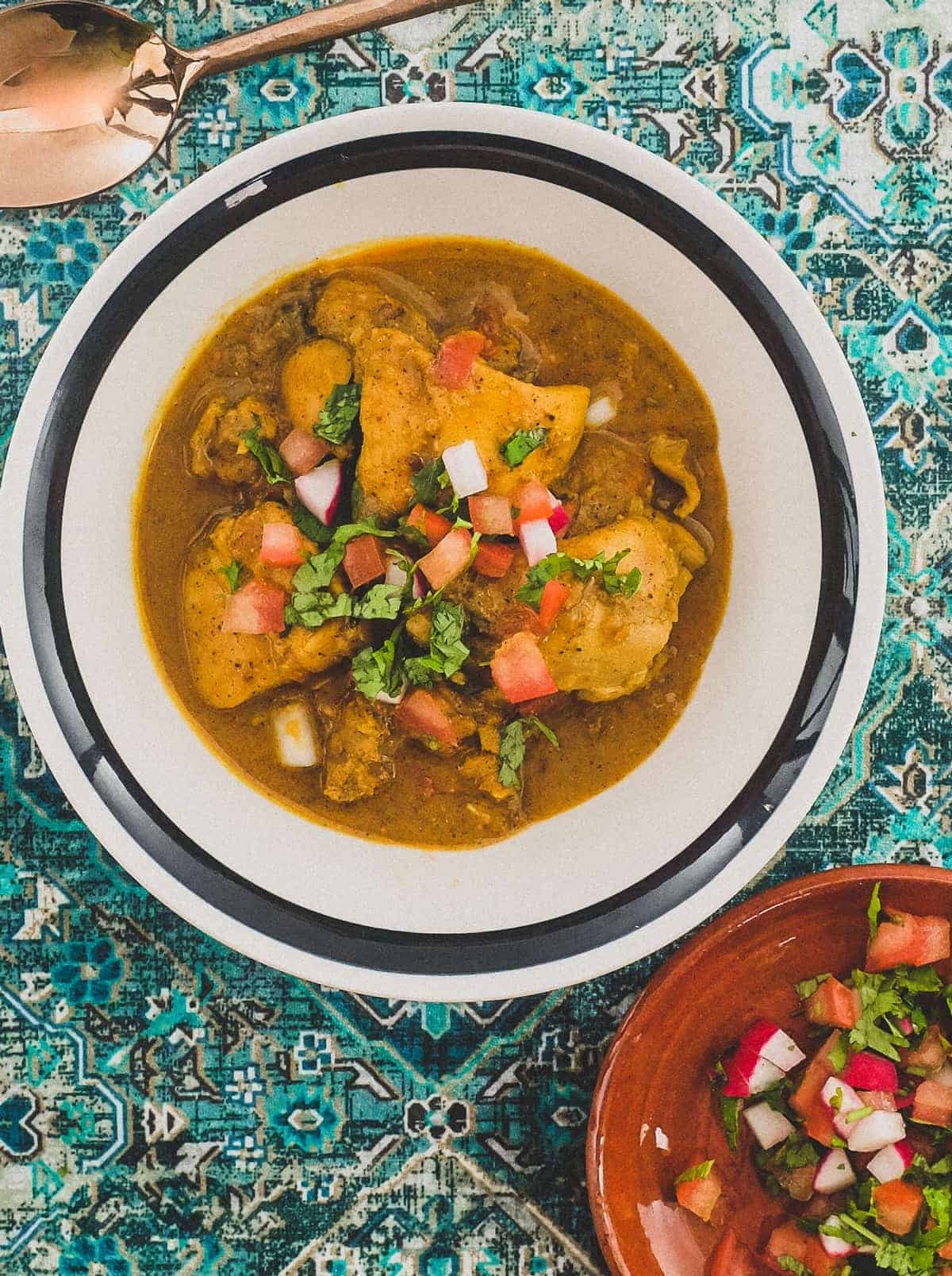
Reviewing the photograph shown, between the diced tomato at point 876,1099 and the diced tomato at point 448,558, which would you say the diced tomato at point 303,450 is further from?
the diced tomato at point 876,1099

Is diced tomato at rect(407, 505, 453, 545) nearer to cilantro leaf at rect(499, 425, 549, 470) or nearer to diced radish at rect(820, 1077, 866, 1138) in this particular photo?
cilantro leaf at rect(499, 425, 549, 470)

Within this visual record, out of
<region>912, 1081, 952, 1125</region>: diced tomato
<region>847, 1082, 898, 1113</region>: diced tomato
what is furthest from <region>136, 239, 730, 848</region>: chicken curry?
<region>912, 1081, 952, 1125</region>: diced tomato

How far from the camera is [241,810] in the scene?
2.86 metres

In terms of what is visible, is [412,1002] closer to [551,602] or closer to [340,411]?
[551,602]

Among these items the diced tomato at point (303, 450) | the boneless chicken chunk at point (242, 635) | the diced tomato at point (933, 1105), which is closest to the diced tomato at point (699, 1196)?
the diced tomato at point (933, 1105)

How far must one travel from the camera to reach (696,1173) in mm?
2965

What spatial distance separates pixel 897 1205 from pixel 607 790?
128 cm

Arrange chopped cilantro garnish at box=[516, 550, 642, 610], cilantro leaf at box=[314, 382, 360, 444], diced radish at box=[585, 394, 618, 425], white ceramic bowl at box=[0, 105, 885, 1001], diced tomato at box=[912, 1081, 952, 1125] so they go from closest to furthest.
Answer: white ceramic bowl at box=[0, 105, 885, 1001] → chopped cilantro garnish at box=[516, 550, 642, 610] → cilantro leaf at box=[314, 382, 360, 444] → diced radish at box=[585, 394, 618, 425] → diced tomato at box=[912, 1081, 952, 1125]

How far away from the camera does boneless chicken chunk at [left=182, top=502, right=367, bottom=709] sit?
2.77m

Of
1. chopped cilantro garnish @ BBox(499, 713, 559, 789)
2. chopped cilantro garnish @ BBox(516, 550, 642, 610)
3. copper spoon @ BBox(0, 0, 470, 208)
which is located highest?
copper spoon @ BBox(0, 0, 470, 208)

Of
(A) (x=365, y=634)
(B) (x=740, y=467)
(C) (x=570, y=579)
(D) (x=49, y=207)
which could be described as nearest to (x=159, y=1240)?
(A) (x=365, y=634)

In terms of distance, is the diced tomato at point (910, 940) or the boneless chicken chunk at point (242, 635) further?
the diced tomato at point (910, 940)

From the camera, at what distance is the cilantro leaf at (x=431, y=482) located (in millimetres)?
2680

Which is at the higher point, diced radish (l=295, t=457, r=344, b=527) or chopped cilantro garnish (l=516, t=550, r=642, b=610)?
diced radish (l=295, t=457, r=344, b=527)
